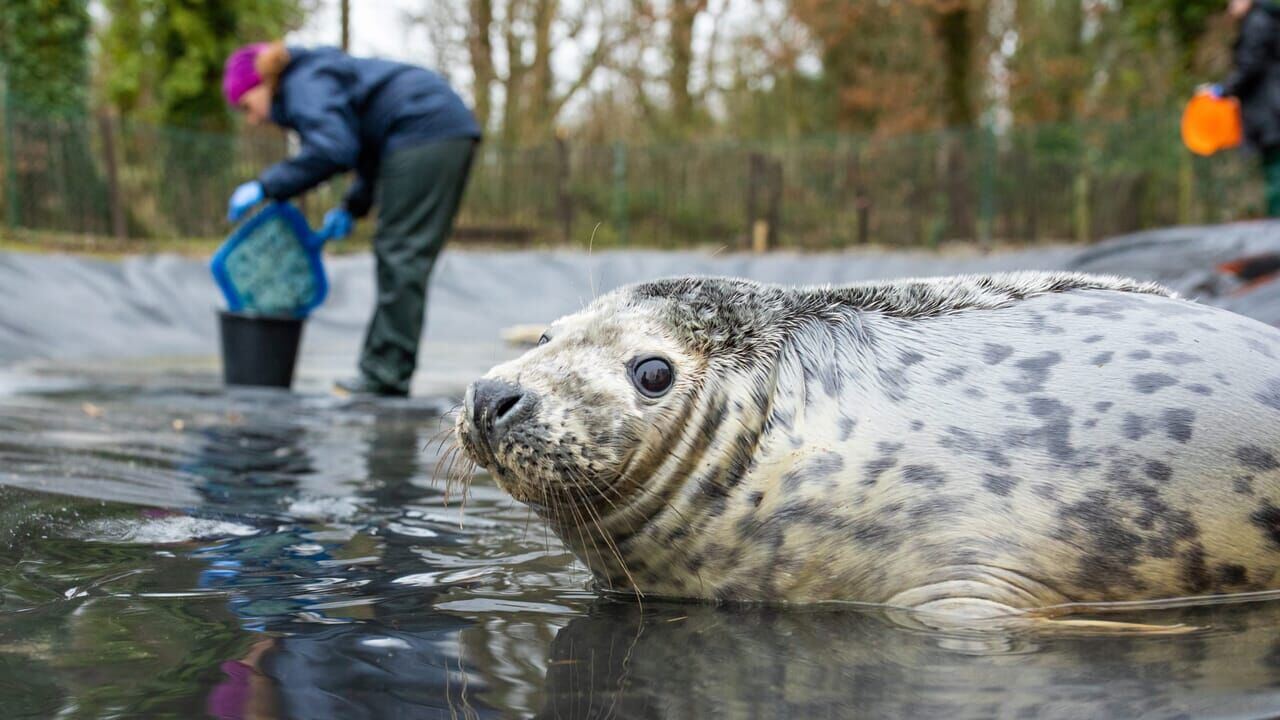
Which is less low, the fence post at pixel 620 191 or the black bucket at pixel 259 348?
the fence post at pixel 620 191

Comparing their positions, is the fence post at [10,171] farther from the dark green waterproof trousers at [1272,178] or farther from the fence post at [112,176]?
the dark green waterproof trousers at [1272,178]

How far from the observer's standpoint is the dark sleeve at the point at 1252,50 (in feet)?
32.1

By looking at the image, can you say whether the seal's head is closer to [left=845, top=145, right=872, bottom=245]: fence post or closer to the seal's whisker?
the seal's whisker

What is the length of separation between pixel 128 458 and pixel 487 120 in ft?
66.5

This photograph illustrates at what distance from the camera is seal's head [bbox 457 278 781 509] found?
2430 millimetres

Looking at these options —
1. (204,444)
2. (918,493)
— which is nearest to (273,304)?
(204,444)

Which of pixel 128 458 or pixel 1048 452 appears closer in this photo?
pixel 1048 452

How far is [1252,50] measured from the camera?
9.79 metres

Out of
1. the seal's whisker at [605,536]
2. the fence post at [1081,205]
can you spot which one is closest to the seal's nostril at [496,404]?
the seal's whisker at [605,536]

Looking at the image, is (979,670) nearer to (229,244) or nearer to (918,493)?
(918,493)

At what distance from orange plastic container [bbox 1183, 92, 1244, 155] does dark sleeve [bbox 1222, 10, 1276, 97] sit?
650 millimetres

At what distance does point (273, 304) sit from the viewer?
673cm

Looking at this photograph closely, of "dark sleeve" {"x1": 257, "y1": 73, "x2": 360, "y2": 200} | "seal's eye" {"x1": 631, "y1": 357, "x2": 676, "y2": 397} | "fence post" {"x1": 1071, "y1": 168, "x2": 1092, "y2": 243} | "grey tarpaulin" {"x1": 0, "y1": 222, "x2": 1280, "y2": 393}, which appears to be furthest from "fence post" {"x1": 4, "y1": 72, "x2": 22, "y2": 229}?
"fence post" {"x1": 1071, "y1": 168, "x2": 1092, "y2": 243}

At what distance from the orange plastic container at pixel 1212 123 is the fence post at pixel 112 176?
14.0 meters
